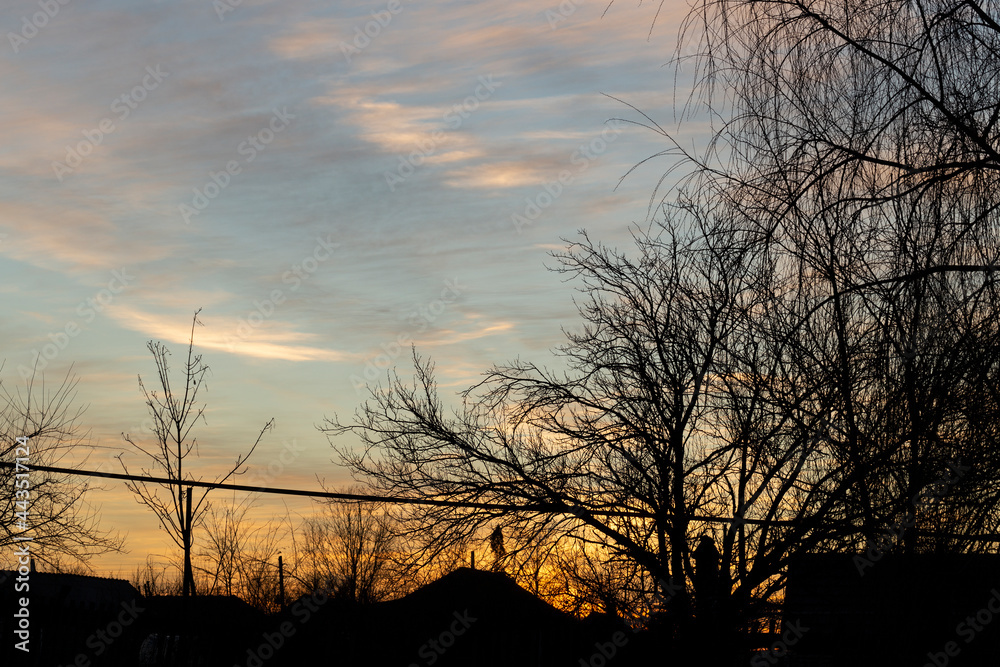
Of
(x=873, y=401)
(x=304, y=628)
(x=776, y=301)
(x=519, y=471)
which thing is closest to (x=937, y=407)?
(x=873, y=401)

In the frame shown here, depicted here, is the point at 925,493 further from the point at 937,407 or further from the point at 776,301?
the point at 776,301

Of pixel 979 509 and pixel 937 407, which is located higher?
pixel 937 407

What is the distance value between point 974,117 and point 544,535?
9.61 m

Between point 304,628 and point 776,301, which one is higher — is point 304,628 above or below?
below

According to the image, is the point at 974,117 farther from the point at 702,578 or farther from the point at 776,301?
the point at 702,578

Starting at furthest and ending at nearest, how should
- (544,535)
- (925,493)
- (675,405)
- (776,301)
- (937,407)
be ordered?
1. (675,405)
2. (544,535)
3. (776,301)
4. (925,493)
5. (937,407)

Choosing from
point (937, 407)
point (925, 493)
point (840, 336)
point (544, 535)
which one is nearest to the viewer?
point (937, 407)

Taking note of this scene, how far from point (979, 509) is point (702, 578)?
21.2ft

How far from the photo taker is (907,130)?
4.93 metres

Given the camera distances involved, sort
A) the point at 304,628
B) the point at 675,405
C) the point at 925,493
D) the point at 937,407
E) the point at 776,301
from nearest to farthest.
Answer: the point at 937,407 → the point at 925,493 → the point at 776,301 → the point at 304,628 → the point at 675,405

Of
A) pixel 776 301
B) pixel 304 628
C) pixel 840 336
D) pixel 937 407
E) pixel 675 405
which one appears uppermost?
pixel 675 405

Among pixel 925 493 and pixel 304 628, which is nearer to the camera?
pixel 925 493

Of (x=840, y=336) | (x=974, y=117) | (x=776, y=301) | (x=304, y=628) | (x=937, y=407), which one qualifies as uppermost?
(x=974, y=117)

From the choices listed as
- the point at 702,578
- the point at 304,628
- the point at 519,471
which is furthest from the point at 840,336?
the point at 519,471
